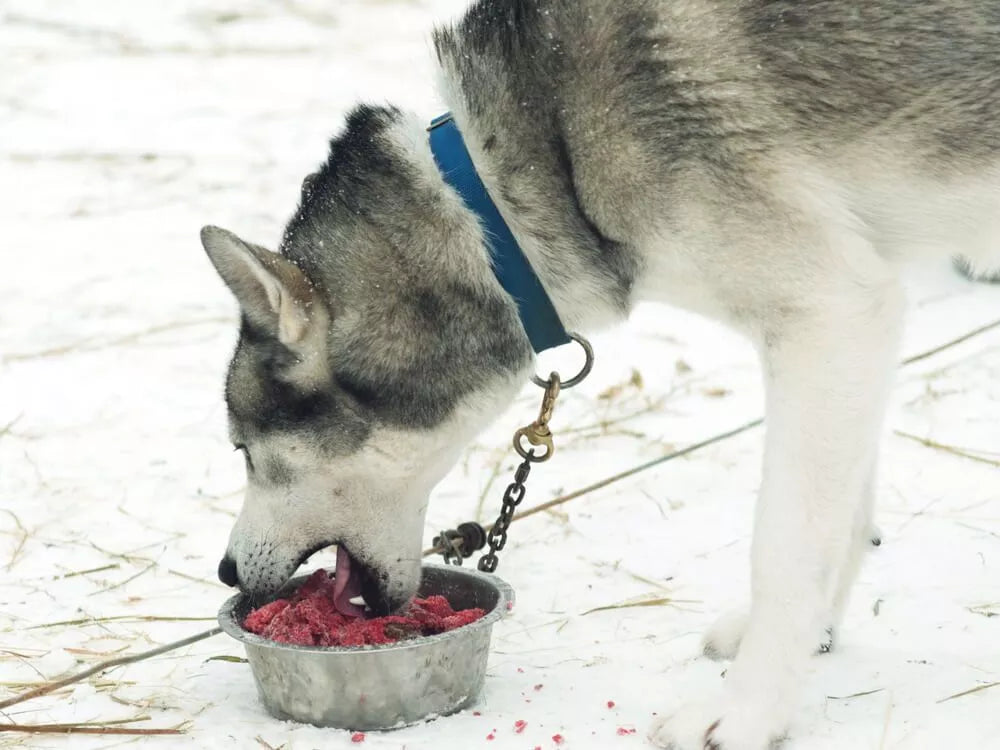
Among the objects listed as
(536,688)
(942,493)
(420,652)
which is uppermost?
(420,652)

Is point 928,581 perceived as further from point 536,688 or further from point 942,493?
point 536,688

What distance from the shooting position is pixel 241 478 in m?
4.48

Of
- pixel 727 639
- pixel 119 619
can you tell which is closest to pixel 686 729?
pixel 727 639

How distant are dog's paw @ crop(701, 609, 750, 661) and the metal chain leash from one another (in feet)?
1.79

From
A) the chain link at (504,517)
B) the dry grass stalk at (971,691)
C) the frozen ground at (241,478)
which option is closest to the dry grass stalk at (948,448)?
the frozen ground at (241,478)

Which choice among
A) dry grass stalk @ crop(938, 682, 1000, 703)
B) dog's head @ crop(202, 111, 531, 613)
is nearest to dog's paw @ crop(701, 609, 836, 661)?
dry grass stalk @ crop(938, 682, 1000, 703)

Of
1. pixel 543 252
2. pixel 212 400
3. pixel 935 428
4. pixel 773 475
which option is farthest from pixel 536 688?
pixel 212 400

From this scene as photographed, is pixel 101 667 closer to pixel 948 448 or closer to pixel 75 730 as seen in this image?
pixel 75 730

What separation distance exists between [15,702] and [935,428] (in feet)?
10.8

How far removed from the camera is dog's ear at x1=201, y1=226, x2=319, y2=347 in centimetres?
247

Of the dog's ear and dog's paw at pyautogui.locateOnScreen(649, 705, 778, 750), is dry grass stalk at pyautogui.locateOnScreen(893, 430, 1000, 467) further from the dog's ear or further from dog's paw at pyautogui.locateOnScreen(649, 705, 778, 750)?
the dog's ear

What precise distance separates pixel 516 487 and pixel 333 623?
572 mm

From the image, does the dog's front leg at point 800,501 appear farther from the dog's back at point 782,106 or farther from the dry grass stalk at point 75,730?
the dry grass stalk at point 75,730

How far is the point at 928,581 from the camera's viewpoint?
3.41m
